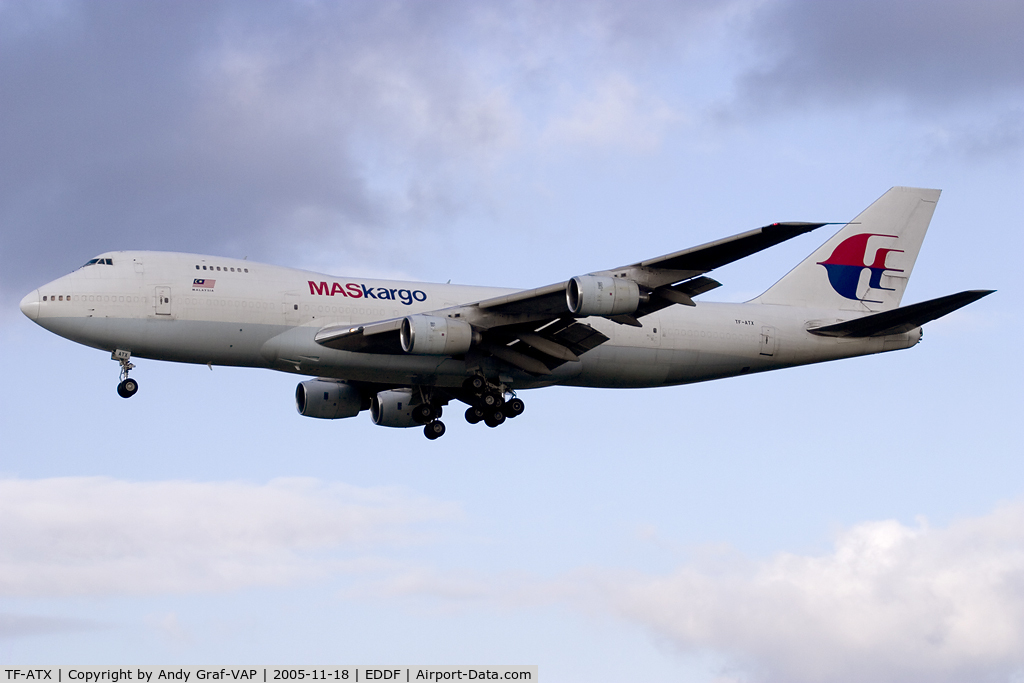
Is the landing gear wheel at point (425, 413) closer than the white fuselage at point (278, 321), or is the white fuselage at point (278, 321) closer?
the white fuselage at point (278, 321)

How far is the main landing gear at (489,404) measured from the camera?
3825 centimetres

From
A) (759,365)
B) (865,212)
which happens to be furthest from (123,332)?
(865,212)

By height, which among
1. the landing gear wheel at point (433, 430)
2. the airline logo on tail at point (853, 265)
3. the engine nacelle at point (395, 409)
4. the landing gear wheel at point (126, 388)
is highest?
the airline logo on tail at point (853, 265)

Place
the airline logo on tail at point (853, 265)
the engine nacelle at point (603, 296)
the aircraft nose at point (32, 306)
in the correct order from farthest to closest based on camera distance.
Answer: the airline logo on tail at point (853, 265)
the aircraft nose at point (32, 306)
the engine nacelle at point (603, 296)

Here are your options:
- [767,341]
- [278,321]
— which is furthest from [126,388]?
[767,341]

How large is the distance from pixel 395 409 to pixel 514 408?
6262mm

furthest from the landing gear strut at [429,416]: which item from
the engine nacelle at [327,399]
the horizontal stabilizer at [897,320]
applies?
the horizontal stabilizer at [897,320]

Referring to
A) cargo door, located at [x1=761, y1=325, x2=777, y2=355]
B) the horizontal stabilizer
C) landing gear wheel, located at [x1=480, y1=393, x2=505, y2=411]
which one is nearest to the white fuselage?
landing gear wheel, located at [x1=480, y1=393, x2=505, y2=411]

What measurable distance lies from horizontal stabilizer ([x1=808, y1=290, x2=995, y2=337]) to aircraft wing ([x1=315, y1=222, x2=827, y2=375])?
8.01m

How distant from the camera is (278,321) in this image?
3625 centimetres

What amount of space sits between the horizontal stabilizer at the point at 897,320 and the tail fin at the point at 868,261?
2177 mm

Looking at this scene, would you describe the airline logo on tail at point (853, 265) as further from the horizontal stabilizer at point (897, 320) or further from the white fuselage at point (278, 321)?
the white fuselage at point (278, 321)

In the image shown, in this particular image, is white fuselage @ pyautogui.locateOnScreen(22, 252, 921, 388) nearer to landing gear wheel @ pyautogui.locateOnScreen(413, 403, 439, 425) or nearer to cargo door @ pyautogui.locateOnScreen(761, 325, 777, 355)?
cargo door @ pyautogui.locateOnScreen(761, 325, 777, 355)

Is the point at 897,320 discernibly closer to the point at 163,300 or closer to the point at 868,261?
the point at 868,261
